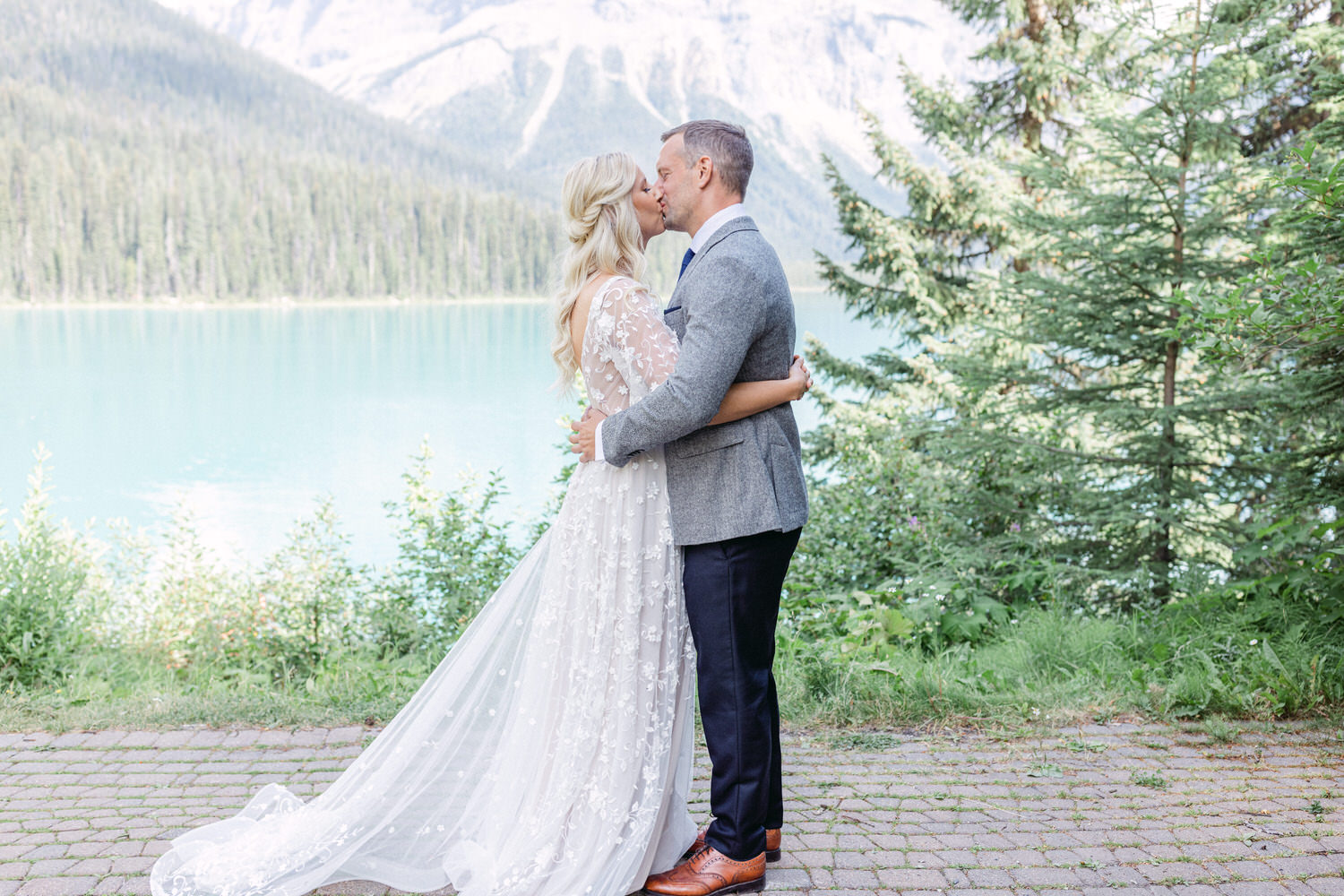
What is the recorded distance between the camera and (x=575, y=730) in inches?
109

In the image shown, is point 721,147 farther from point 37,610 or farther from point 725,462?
point 37,610

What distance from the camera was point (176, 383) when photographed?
45500 millimetres

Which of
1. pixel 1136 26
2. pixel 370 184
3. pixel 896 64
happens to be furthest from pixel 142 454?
pixel 370 184

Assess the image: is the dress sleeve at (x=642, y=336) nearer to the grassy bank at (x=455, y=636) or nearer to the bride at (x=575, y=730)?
the bride at (x=575, y=730)

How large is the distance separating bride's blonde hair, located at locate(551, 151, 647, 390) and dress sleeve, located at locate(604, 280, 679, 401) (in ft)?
0.32

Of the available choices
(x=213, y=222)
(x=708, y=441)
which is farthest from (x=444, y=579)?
(x=213, y=222)

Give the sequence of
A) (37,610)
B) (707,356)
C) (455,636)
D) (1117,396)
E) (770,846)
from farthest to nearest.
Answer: (1117,396)
(455,636)
(37,610)
(770,846)
(707,356)

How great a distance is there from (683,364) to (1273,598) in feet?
12.9

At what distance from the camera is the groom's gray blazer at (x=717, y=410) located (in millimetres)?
2447

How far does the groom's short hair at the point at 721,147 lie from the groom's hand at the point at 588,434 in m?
0.71

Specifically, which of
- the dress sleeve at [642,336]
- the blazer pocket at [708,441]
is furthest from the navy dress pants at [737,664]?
the dress sleeve at [642,336]

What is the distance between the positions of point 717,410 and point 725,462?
187 millimetres

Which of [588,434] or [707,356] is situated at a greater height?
[707,356]

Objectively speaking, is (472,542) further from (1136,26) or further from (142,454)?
(142,454)
